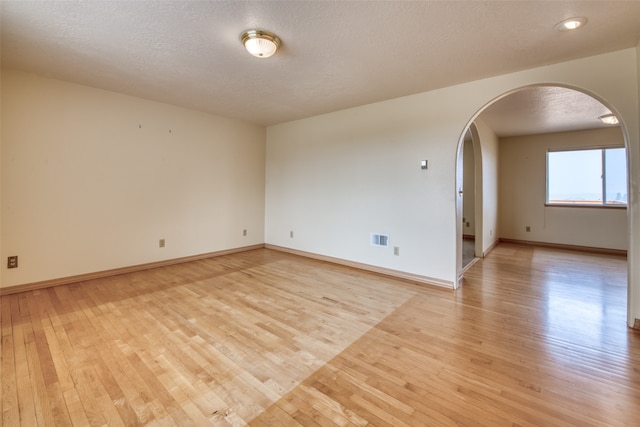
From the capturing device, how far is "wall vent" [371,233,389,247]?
3873 mm

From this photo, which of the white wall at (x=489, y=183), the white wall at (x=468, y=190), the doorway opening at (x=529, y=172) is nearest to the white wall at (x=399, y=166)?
the doorway opening at (x=529, y=172)

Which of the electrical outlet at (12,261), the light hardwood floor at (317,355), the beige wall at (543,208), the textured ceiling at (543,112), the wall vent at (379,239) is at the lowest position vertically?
the light hardwood floor at (317,355)

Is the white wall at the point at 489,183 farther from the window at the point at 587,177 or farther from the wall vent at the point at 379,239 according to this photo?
the wall vent at the point at 379,239

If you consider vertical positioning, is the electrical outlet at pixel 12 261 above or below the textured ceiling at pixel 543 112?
below

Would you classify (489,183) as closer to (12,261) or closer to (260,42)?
(260,42)

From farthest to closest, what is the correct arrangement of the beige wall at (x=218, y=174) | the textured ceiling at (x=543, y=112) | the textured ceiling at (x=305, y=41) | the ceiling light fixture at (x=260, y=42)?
the textured ceiling at (x=543, y=112) → the beige wall at (x=218, y=174) → the ceiling light fixture at (x=260, y=42) → the textured ceiling at (x=305, y=41)

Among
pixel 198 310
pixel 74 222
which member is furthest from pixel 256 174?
pixel 198 310

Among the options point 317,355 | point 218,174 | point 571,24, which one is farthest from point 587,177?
point 218,174

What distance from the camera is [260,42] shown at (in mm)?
2217

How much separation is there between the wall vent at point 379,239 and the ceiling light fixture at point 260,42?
2655mm

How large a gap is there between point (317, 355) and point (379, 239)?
2293 millimetres

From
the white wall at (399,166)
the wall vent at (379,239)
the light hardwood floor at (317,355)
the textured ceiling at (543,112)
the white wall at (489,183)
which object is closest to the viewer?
the light hardwood floor at (317,355)

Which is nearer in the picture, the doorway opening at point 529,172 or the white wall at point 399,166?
the white wall at point 399,166

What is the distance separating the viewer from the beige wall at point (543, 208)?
17.3ft
